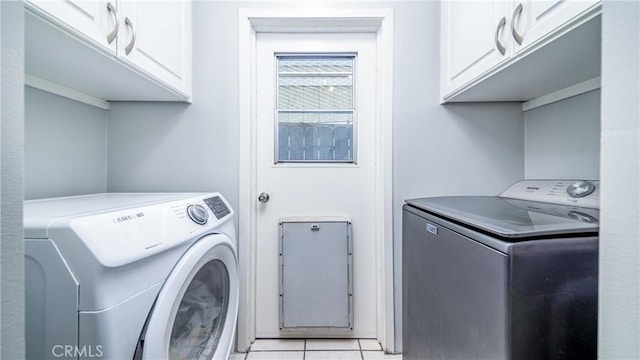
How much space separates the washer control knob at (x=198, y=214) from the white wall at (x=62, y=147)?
706mm

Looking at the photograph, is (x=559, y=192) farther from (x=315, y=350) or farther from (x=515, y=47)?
(x=315, y=350)

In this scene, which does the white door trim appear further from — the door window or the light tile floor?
the door window

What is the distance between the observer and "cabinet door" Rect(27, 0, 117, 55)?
67 centimetres

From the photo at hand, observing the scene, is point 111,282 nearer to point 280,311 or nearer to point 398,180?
point 280,311

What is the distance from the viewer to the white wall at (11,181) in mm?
327

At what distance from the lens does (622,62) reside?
401 mm

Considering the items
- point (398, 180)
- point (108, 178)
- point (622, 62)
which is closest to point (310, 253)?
point (398, 180)

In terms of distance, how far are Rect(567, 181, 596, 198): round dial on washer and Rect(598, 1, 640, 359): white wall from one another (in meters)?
0.74

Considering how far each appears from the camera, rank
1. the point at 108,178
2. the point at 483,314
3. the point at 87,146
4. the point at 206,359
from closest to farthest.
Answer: the point at 483,314 → the point at 206,359 → the point at 87,146 → the point at 108,178

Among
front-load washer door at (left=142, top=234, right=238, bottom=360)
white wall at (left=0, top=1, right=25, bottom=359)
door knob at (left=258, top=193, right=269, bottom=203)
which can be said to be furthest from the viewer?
door knob at (left=258, top=193, right=269, bottom=203)

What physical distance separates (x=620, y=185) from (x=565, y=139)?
1016mm

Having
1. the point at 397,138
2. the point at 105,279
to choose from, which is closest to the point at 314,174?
the point at 397,138

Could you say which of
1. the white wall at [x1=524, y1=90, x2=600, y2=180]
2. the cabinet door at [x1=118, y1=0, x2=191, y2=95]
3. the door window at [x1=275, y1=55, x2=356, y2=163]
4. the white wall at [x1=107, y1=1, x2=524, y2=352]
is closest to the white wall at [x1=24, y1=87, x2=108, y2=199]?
the white wall at [x1=107, y1=1, x2=524, y2=352]

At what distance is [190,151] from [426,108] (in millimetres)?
1309
